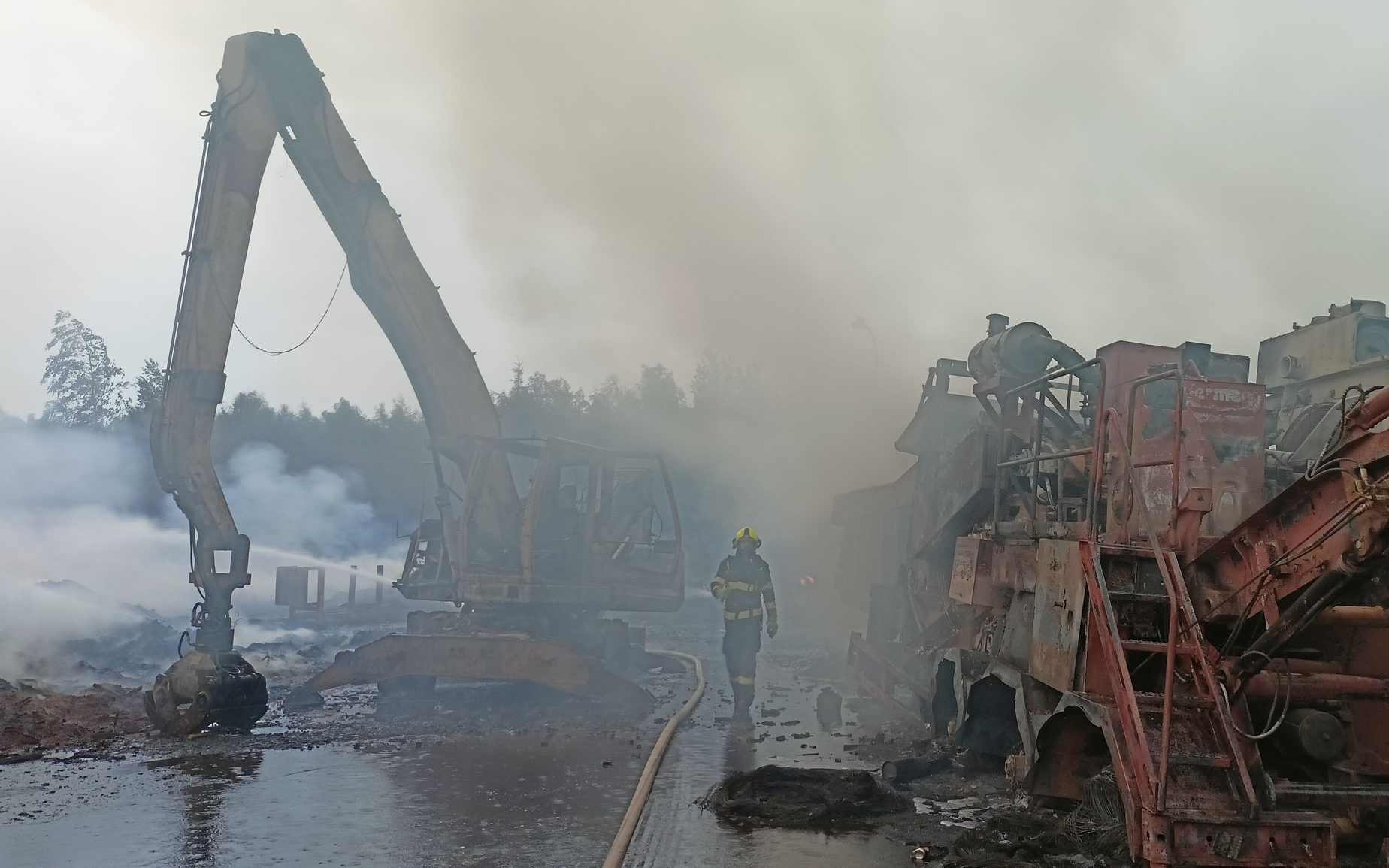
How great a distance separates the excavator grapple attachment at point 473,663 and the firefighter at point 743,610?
140cm

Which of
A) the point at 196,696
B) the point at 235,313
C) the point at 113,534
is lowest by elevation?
the point at 196,696

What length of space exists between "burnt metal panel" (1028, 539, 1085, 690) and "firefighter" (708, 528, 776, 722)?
4546 millimetres

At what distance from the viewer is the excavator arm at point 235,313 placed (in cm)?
1028

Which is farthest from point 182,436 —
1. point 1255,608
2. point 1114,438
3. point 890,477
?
point 890,477

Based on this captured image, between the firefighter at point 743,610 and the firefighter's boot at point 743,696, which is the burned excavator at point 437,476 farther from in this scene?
the firefighter's boot at point 743,696

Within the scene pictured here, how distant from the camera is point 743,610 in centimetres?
1177

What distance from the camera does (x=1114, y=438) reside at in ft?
21.8

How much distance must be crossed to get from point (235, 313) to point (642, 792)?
641 cm

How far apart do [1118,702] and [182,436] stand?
8.51 m

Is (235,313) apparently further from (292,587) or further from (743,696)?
(292,587)

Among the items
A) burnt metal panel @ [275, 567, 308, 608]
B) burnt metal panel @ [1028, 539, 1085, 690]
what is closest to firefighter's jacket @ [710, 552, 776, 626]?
burnt metal panel @ [1028, 539, 1085, 690]

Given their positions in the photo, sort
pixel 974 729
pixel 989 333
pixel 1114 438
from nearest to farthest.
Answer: pixel 1114 438 < pixel 974 729 < pixel 989 333

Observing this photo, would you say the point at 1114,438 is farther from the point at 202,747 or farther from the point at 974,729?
the point at 202,747

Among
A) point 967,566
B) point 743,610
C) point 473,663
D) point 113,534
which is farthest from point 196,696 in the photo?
point 113,534
